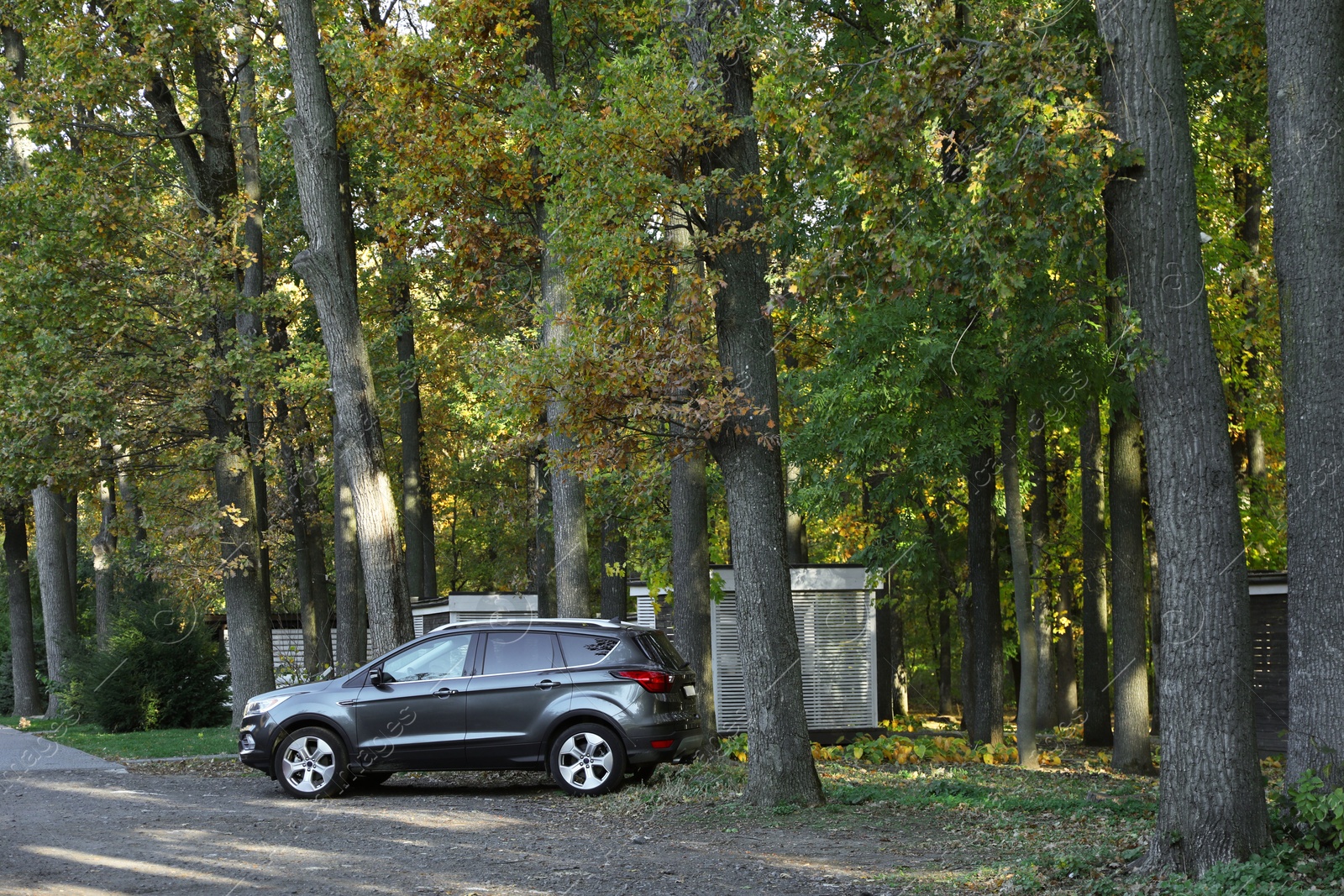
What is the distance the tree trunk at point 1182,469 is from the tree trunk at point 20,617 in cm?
2461

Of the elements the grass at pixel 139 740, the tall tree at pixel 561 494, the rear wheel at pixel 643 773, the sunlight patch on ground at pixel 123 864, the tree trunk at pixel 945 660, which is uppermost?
the tall tree at pixel 561 494

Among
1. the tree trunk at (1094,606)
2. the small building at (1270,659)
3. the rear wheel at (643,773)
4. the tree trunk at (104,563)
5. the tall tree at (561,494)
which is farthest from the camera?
the tree trunk at (104,563)

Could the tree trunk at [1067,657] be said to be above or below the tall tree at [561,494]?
below

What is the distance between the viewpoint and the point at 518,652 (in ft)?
39.6

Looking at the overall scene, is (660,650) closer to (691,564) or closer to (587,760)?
(587,760)

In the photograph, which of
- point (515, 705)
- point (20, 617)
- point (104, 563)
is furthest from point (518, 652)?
point (20, 617)

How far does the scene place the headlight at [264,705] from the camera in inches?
480

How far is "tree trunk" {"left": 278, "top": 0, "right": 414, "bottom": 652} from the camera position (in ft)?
47.8

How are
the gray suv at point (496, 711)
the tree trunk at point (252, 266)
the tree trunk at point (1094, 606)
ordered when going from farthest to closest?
1. the tree trunk at point (1094, 606)
2. the tree trunk at point (252, 266)
3. the gray suv at point (496, 711)

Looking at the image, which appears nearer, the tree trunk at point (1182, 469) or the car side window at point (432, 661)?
the tree trunk at point (1182, 469)

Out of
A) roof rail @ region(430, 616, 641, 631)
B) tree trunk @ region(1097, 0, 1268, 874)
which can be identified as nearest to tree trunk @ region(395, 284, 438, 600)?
roof rail @ region(430, 616, 641, 631)

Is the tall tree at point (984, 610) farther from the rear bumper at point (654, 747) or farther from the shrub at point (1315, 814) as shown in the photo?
the shrub at point (1315, 814)

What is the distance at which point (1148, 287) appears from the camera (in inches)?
291

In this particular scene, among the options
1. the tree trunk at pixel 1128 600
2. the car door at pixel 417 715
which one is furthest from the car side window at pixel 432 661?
the tree trunk at pixel 1128 600
